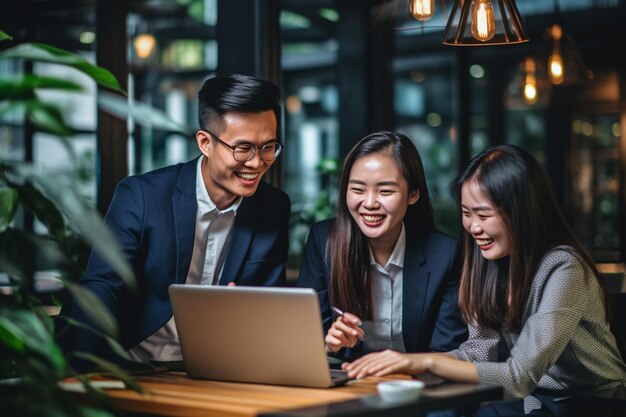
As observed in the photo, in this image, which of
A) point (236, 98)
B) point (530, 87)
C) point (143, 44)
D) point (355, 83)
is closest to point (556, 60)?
point (530, 87)

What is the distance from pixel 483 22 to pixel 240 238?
105 centimetres

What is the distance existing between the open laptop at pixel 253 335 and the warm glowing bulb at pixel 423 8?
139 centimetres

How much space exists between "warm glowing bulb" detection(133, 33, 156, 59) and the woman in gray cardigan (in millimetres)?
6936

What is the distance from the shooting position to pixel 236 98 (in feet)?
8.93

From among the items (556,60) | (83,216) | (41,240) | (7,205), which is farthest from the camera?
(556,60)

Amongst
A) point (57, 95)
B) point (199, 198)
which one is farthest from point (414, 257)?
point (57, 95)

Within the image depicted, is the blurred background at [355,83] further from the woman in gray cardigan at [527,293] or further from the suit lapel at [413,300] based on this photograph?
the suit lapel at [413,300]

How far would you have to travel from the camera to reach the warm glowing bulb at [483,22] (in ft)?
9.52

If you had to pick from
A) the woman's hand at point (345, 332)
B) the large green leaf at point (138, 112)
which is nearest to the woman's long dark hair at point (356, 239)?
the woman's hand at point (345, 332)

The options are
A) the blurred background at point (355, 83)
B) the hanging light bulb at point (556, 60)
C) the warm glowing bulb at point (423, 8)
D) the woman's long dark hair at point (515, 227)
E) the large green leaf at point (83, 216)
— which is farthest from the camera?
the hanging light bulb at point (556, 60)

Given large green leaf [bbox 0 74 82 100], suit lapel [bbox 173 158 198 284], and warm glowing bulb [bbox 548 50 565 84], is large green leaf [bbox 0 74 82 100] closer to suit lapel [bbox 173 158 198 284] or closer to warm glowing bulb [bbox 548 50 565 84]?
suit lapel [bbox 173 158 198 284]

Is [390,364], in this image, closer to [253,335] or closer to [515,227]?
[253,335]

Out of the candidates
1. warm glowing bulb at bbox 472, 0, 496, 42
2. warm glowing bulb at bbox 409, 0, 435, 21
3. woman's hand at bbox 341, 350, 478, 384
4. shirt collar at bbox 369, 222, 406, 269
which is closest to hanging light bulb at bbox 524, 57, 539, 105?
warm glowing bulb at bbox 409, 0, 435, 21

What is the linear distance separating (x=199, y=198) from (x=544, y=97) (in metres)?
5.13
